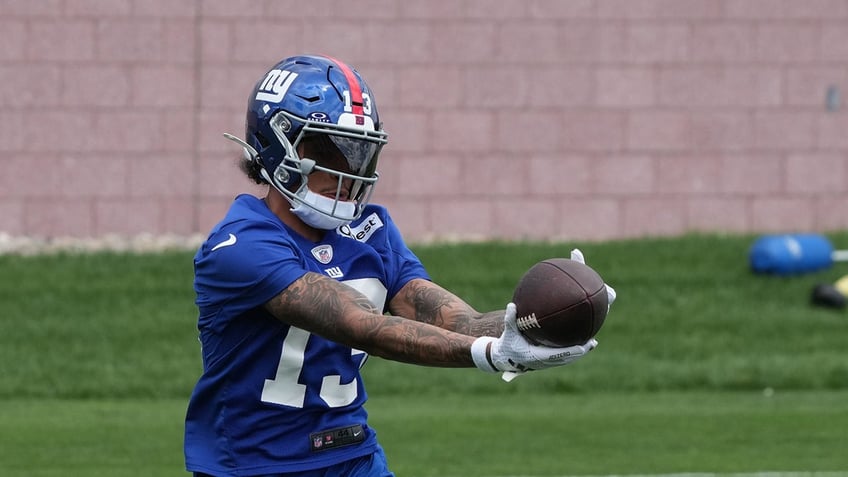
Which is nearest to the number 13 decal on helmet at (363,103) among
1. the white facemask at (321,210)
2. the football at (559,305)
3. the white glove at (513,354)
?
the white facemask at (321,210)

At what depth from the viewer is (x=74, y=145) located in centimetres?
1538

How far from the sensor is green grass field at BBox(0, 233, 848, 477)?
9.95 m

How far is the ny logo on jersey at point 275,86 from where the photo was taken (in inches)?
194

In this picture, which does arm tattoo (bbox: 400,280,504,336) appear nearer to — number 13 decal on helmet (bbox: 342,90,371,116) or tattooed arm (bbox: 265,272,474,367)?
tattooed arm (bbox: 265,272,474,367)

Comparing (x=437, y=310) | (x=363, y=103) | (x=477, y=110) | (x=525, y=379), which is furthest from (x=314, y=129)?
(x=477, y=110)

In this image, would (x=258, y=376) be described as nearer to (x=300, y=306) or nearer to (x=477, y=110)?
(x=300, y=306)

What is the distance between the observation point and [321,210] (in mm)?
4785

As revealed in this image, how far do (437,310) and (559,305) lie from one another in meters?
1.00

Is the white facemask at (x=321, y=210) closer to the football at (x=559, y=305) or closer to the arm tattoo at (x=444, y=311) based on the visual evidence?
the arm tattoo at (x=444, y=311)

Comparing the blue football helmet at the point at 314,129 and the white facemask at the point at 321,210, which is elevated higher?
the blue football helmet at the point at 314,129

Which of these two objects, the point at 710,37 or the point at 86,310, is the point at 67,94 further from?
A: the point at 710,37

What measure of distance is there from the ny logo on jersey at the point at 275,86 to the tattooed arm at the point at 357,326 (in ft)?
2.40

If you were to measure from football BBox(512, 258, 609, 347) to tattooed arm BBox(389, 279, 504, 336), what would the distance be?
0.59 meters

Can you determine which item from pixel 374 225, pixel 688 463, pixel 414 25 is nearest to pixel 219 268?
pixel 374 225
